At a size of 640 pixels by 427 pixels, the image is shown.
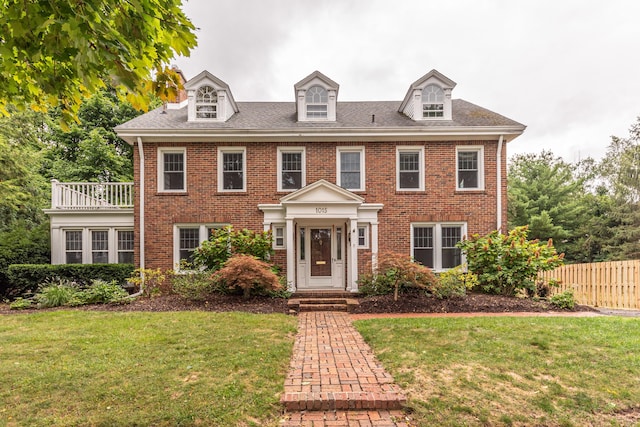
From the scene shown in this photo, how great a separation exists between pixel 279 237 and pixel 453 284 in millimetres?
5661

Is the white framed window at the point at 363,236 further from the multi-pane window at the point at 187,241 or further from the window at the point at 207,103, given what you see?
the window at the point at 207,103

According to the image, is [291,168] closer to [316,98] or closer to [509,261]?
[316,98]

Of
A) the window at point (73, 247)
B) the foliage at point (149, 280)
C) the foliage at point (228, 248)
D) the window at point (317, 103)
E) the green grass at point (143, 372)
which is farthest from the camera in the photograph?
the window at point (73, 247)

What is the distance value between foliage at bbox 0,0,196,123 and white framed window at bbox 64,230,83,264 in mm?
10688

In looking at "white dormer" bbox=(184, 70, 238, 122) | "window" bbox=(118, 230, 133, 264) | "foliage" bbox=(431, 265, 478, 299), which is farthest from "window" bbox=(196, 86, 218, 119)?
"foliage" bbox=(431, 265, 478, 299)

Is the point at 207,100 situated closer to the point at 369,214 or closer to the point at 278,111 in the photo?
the point at 278,111

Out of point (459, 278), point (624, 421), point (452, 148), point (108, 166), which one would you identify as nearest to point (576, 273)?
point (459, 278)

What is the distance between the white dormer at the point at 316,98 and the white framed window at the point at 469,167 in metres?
4.68

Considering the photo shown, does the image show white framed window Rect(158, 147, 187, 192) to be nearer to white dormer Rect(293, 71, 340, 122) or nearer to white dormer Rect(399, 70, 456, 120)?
white dormer Rect(293, 71, 340, 122)

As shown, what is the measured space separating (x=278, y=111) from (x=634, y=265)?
12.3 meters

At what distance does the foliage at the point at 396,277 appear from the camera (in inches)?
358

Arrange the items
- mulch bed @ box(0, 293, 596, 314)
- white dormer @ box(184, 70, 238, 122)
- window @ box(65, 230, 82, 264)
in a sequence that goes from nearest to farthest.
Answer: mulch bed @ box(0, 293, 596, 314) → white dormer @ box(184, 70, 238, 122) → window @ box(65, 230, 82, 264)

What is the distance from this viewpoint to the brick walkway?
137 inches

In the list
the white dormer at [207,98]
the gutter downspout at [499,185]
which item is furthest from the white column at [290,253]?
the gutter downspout at [499,185]
